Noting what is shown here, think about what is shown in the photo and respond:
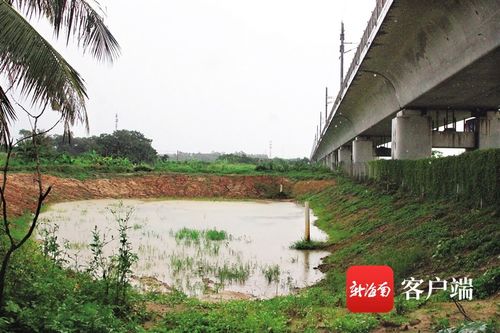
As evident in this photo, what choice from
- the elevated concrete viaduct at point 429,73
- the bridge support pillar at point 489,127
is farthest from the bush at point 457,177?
the bridge support pillar at point 489,127

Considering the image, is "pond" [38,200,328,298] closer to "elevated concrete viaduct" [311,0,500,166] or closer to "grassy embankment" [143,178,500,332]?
"grassy embankment" [143,178,500,332]

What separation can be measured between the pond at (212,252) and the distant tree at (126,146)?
46.5m

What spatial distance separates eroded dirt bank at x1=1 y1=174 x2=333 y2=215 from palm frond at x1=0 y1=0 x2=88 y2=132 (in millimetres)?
32996

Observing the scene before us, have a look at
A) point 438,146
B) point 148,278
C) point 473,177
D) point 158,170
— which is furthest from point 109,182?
point 473,177

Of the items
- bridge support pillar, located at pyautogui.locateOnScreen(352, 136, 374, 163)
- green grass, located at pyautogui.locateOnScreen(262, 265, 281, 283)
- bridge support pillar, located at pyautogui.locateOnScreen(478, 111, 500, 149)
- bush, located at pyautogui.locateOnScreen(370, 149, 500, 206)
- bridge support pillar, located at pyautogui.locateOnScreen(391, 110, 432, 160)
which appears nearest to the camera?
bush, located at pyautogui.locateOnScreen(370, 149, 500, 206)

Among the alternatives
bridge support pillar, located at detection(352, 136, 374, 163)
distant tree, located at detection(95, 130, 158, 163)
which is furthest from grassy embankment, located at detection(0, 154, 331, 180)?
distant tree, located at detection(95, 130, 158, 163)

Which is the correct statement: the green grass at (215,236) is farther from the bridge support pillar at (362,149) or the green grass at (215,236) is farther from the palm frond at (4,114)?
the bridge support pillar at (362,149)

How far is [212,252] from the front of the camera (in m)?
14.9

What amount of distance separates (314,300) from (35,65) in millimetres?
5152

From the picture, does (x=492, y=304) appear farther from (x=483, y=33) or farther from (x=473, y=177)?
(x=483, y=33)

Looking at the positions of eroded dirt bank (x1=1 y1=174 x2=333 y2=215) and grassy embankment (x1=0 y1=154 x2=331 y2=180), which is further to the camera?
grassy embankment (x1=0 y1=154 x2=331 y2=180)

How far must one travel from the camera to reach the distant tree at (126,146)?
71.7 m

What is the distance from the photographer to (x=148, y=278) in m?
11.0

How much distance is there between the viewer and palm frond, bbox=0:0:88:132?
20.4 ft
